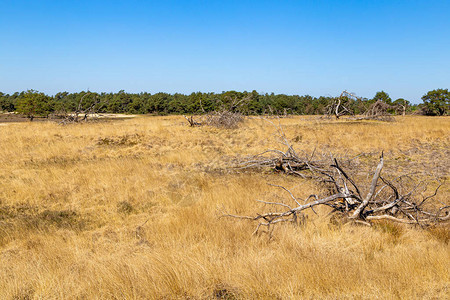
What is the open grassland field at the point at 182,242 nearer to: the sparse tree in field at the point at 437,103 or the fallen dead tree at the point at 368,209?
the fallen dead tree at the point at 368,209

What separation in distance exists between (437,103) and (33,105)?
48.5 metres

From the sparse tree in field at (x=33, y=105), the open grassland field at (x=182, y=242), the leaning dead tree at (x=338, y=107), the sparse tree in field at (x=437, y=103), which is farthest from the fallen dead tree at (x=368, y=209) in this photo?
the sparse tree in field at (x=437, y=103)

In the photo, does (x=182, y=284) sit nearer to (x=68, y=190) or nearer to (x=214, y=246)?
(x=214, y=246)

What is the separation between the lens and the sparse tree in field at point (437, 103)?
39.6 metres

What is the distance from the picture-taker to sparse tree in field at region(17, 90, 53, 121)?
29.3 metres

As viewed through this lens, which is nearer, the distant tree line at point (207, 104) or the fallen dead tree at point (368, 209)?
the fallen dead tree at point (368, 209)

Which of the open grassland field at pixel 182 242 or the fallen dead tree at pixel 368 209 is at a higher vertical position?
the fallen dead tree at pixel 368 209

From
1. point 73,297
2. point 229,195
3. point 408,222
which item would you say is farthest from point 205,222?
point 408,222

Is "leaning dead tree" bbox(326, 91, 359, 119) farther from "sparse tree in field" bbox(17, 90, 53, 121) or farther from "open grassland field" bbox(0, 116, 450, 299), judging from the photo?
"sparse tree in field" bbox(17, 90, 53, 121)

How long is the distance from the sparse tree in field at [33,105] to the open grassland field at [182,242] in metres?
22.4

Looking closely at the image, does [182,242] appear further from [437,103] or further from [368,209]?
[437,103]

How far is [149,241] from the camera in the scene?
15.7ft

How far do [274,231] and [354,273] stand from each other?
161 centimetres

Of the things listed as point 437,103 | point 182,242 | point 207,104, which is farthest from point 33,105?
point 437,103
